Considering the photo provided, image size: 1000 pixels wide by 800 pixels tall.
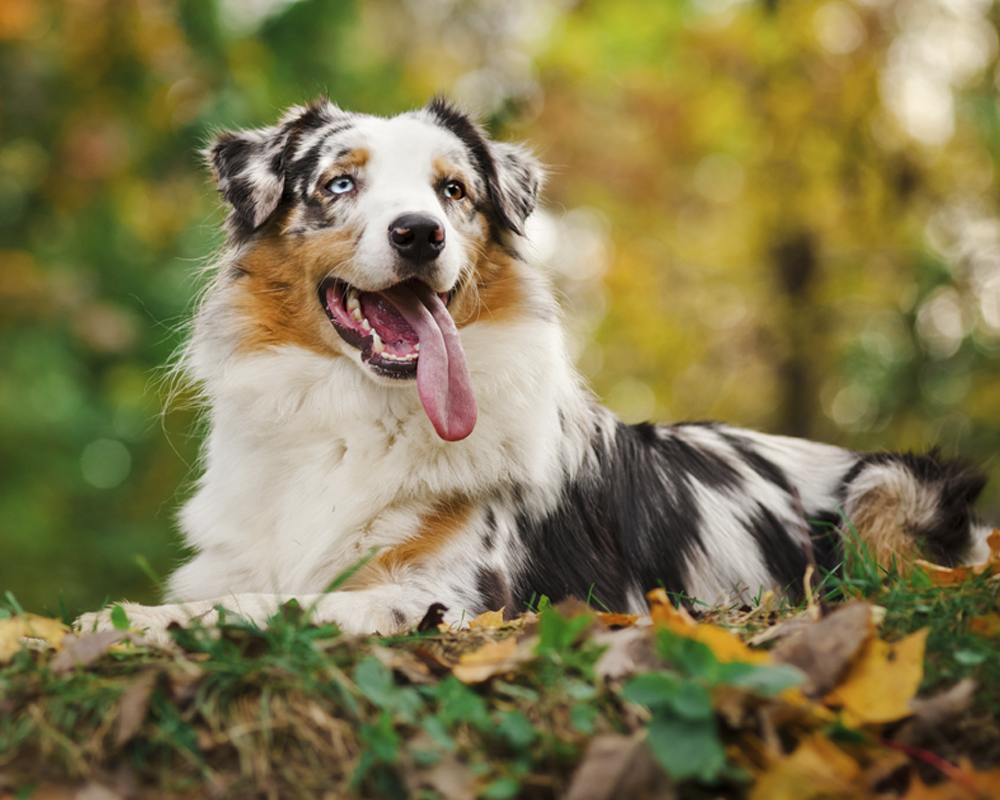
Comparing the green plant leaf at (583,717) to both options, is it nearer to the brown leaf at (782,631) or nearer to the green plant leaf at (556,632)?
the green plant leaf at (556,632)

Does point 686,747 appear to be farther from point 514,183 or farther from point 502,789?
point 514,183

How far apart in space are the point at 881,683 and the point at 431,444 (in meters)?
2.08

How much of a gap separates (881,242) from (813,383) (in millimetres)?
2420

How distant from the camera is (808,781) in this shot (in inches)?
62.9

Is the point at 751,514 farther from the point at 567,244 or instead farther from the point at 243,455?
the point at 567,244

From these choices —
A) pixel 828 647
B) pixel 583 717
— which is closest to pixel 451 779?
pixel 583 717

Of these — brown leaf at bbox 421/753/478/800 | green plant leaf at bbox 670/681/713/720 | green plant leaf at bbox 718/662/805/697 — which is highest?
green plant leaf at bbox 718/662/805/697

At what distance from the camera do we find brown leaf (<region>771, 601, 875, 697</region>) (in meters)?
1.90

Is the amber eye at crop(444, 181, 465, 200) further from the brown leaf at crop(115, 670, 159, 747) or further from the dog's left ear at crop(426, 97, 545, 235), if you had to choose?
the brown leaf at crop(115, 670, 159, 747)

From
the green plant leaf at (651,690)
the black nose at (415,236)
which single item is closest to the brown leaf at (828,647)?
the green plant leaf at (651,690)

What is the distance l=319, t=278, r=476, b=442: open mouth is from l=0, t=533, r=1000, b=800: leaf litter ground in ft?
4.73

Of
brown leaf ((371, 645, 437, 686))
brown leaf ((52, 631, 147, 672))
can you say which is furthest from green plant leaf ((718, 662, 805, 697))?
brown leaf ((52, 631, 147, 672))

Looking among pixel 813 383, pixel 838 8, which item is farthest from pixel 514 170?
pixel 813 383

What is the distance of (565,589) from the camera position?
3.52 metres
